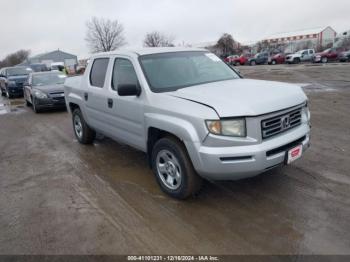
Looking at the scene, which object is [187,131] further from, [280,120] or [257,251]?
[257,251]

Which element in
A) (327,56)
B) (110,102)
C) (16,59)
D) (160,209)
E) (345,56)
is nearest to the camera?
(160,209)

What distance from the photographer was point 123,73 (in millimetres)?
4773

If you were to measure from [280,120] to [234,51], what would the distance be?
66.8 m

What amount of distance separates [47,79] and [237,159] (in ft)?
36.8

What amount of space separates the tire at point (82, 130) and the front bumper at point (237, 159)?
11.9ft

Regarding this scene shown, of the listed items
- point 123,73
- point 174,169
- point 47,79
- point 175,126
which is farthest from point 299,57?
point 175,126

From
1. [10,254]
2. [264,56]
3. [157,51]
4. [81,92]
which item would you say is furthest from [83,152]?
[264,56]

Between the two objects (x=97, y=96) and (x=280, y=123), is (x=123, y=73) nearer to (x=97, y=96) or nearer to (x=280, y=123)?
(x=97, y=96)

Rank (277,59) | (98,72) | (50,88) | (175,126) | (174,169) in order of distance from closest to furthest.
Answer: (175,126), (174,169), (98,72), (50,88), (277,59)

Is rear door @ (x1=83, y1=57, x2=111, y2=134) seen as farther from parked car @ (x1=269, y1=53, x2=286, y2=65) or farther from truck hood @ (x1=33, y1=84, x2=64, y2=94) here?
parked car @ (x1=269, y1=53, x2=286, y2=65)

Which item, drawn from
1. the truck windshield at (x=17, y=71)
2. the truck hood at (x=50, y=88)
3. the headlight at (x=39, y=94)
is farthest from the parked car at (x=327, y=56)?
the headlight at (x=39, y=94)

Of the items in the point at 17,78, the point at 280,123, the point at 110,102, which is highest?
the point at 17,78

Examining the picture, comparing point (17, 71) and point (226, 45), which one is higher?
point (226, 45)

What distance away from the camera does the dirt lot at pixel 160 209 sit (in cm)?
315
